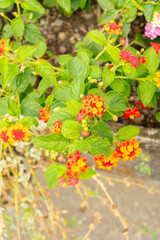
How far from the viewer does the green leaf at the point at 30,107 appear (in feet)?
3.53

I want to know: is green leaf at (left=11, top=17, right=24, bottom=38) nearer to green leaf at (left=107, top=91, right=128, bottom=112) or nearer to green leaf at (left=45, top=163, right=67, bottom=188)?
green leaf at (left=107, top=91, right=128, bottom=112)

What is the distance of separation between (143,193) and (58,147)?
5.09 ft

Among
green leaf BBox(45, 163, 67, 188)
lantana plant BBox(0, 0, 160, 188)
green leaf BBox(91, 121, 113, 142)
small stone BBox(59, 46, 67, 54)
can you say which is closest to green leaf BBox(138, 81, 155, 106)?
lantana plant BBox(0, 0, 160, 188)

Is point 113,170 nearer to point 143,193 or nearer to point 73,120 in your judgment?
point 143,193

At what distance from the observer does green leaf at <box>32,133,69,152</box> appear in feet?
2.67

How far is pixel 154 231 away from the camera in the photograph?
2133 mm

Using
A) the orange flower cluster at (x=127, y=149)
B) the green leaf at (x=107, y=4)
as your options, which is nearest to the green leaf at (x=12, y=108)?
the orange flower cluster at (x=127, y=149)

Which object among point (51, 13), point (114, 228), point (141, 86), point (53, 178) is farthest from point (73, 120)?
point (114, 228)

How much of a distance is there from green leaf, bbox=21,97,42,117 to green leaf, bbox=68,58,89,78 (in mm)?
228

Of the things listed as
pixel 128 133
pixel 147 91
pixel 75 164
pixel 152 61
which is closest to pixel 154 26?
pixel 152 61

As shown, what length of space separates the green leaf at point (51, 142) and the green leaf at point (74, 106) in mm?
94

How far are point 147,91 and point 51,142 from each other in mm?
439

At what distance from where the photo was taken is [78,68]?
96cm

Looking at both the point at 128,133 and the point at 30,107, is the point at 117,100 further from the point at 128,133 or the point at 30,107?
the point at 30,107
